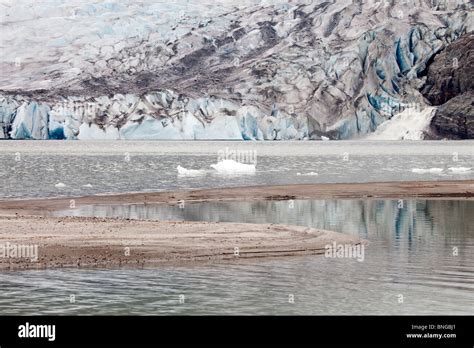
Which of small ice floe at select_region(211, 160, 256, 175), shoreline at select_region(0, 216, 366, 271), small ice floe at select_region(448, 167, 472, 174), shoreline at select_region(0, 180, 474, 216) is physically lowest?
shoreline at select_region(0, 216, 366, 271)

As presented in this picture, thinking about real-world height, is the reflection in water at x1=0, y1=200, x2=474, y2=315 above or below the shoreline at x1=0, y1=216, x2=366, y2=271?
below

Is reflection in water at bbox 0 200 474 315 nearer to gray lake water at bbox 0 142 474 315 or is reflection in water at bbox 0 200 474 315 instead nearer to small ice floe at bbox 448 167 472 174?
gray lake water at bbox 0 142 474 315

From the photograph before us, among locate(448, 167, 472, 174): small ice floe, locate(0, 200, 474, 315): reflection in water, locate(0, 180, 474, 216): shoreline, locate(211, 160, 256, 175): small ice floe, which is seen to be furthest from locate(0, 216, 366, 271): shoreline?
locate(448, 167, 472, 174): small ice floe

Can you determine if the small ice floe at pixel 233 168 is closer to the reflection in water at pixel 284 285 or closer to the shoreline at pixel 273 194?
the shoreline at pixel 273 194

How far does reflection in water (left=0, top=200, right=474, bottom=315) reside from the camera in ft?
49.5

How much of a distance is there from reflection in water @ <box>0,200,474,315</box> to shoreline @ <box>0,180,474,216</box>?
13424mm

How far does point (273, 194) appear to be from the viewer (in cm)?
3972

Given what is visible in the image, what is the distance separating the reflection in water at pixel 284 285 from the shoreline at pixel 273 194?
13424mm

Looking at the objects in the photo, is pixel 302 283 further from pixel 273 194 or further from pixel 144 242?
pixel 273 194

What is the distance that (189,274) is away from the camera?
18.1 metres

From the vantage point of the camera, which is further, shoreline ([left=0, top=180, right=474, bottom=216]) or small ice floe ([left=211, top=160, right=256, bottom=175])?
small ice floe ([left=211, top=160, right=256, bottom=175])

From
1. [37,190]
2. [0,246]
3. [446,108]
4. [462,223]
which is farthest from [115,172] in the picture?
[446,108]

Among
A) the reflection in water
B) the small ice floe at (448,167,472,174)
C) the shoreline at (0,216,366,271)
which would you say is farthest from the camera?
the small ice floe at (448,167,472,174)
